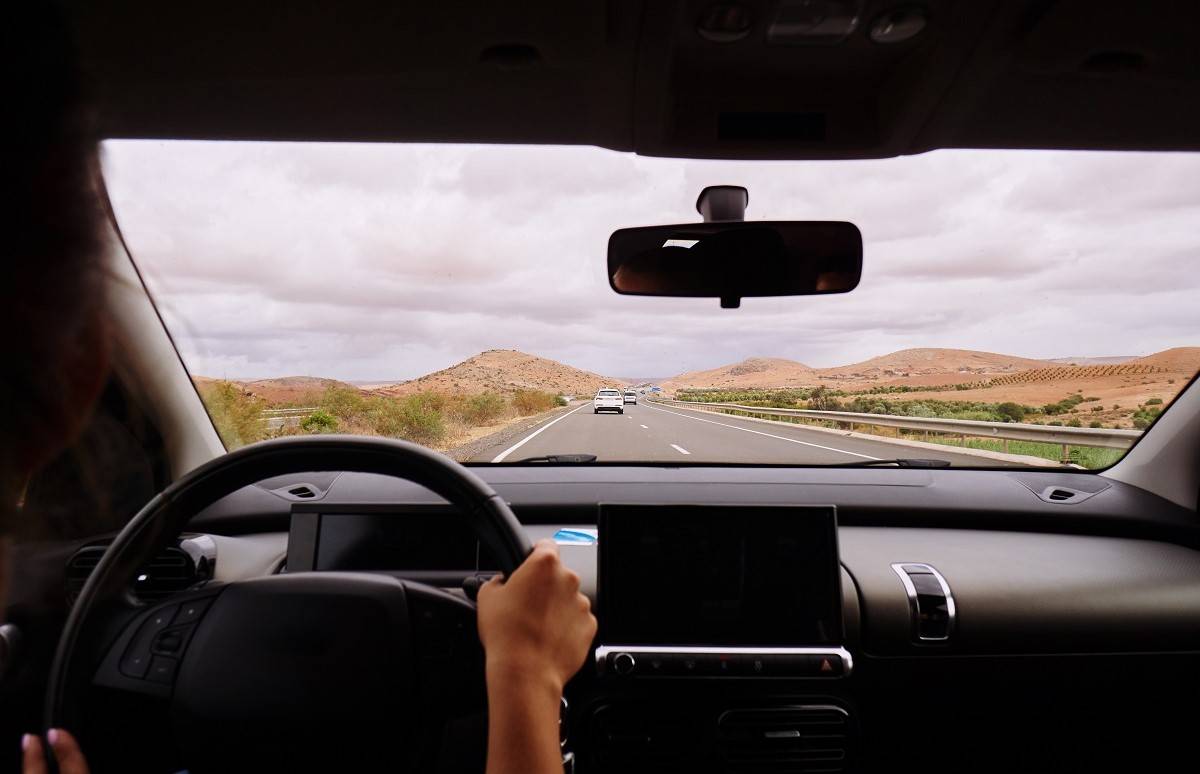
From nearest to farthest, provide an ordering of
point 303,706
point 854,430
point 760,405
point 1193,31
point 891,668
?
point 303,706 → point 1193,31 → point 891,668 → point 854,430 → point 760,405

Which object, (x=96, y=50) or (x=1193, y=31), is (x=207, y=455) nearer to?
(x=96, y=50)

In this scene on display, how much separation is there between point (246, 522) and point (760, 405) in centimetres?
1291

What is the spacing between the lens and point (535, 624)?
5.04 ft

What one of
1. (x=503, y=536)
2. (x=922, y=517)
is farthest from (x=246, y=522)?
(x=922, y=517)

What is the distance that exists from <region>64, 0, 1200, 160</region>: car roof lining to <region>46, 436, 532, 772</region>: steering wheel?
161 cm

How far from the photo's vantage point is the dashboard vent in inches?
121

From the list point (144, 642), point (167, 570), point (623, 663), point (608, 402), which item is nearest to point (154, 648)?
point (144, 642)

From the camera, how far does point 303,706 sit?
1.77 m

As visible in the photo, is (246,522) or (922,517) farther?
(922,517)

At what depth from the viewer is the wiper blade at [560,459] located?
13.4 ft

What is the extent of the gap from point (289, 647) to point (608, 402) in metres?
15.2

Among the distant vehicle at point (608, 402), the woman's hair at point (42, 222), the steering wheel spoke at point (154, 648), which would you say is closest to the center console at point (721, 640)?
the steering wheel spoke at point (154, 648)

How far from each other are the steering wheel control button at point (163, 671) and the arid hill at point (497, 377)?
9.43 ft

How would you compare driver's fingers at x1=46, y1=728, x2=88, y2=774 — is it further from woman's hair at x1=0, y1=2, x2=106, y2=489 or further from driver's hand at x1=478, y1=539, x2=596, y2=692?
woman's hair at x1=0, y1=2, x2=106, y2=489
